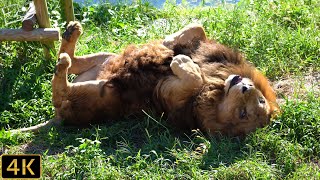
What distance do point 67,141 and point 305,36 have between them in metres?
2.84

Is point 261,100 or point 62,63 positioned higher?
point 62,63

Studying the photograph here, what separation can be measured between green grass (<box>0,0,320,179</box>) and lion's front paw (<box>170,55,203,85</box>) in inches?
17.2

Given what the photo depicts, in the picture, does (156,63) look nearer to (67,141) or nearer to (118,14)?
(67,141)

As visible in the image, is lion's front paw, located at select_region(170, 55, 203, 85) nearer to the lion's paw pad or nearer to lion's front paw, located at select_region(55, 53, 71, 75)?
the lion's paw pad

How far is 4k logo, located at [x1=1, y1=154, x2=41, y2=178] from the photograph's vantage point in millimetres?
4789

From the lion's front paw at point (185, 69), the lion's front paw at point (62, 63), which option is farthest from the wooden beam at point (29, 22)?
the lion's front paw at point (185, 69)

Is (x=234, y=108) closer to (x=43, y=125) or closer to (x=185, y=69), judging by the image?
(x=185, y=69)

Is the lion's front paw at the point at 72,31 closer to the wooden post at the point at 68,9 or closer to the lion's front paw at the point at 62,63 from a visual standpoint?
the lion's front paw at the point at 62,63

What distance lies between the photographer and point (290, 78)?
6.48 metres

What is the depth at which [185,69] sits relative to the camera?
552 centimetres

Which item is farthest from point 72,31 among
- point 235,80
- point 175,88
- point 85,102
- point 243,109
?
point 243,109

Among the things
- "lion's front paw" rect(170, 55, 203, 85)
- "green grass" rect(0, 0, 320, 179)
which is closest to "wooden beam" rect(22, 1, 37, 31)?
"green grass" rect(0, 0, 320, 179)

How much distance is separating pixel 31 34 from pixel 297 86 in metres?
2.53

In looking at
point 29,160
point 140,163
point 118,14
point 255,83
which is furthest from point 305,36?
point 29,160
